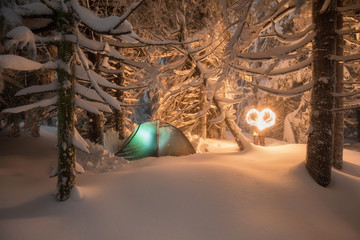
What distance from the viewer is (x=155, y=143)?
6781 millimetres

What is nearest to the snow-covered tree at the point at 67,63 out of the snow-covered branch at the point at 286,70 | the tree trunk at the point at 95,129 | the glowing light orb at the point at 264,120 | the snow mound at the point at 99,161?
the snow mound at the point at 99,161

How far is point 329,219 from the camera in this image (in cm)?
336

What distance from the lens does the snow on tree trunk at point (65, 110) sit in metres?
3.18

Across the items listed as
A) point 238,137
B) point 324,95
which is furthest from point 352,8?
point 238,137

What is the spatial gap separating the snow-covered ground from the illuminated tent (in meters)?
2.26

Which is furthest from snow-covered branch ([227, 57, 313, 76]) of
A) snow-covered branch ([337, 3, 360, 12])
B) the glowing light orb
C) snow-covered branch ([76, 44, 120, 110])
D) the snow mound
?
the glowing light orb

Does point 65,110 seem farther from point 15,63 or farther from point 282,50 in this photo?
point 282,50

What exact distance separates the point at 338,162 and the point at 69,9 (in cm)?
761

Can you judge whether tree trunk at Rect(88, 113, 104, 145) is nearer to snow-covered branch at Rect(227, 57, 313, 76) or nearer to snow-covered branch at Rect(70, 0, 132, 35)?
snow-covered branch at Rect(70, 0, 132, 35)

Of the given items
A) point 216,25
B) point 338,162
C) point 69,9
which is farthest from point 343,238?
point 216,25

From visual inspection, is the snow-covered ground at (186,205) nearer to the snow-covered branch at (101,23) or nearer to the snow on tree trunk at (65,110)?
the snow on tree trunk at (65,110)

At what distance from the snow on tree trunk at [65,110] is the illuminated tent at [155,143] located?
3.64 m

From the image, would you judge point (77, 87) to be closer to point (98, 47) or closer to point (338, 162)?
point (98, 47)

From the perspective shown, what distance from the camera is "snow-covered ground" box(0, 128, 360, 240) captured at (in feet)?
9.20
